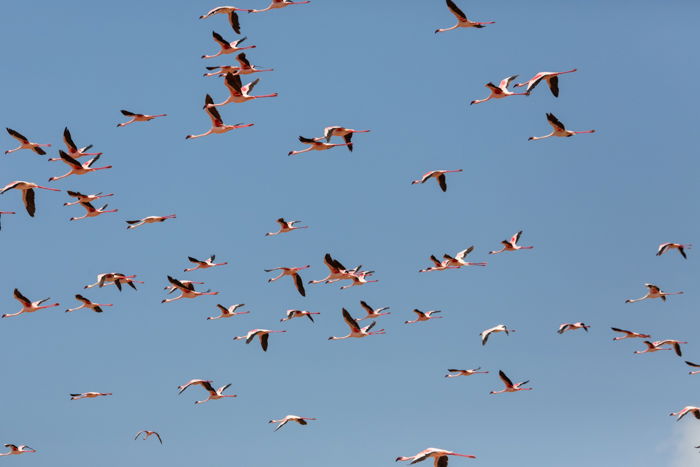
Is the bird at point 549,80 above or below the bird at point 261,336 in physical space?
above

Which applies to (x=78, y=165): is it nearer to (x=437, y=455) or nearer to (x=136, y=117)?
(x=136, y=117)

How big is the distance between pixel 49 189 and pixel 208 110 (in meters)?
5.46

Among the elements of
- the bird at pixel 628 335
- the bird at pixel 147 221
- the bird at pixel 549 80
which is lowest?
the bird at pixel 628 335

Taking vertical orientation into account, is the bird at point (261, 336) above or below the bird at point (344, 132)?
below

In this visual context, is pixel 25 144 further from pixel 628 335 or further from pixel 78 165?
pixel 628 335

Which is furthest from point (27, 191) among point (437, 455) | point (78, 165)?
point (437, 455)

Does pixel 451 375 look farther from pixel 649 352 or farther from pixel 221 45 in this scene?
pixel 221 45

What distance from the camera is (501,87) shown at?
43250mm

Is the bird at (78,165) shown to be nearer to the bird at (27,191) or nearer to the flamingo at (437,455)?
the bird at (27,191)

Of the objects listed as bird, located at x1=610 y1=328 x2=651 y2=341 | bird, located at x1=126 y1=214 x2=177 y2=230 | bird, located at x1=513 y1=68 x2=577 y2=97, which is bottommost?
bird, located at x1=610 y1=328 x2=651 y2=341

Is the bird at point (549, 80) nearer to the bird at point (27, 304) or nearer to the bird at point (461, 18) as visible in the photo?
the bird at point (461, 18)

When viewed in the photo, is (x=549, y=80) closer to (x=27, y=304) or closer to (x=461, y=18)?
A: (x=461, y=18)

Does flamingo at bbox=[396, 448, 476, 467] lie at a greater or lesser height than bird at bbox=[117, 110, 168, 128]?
lesser

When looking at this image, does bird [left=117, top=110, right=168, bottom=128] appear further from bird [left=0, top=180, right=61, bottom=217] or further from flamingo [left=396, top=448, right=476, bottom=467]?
flamingo [left=396, top=448, right=476, bottom=467]
